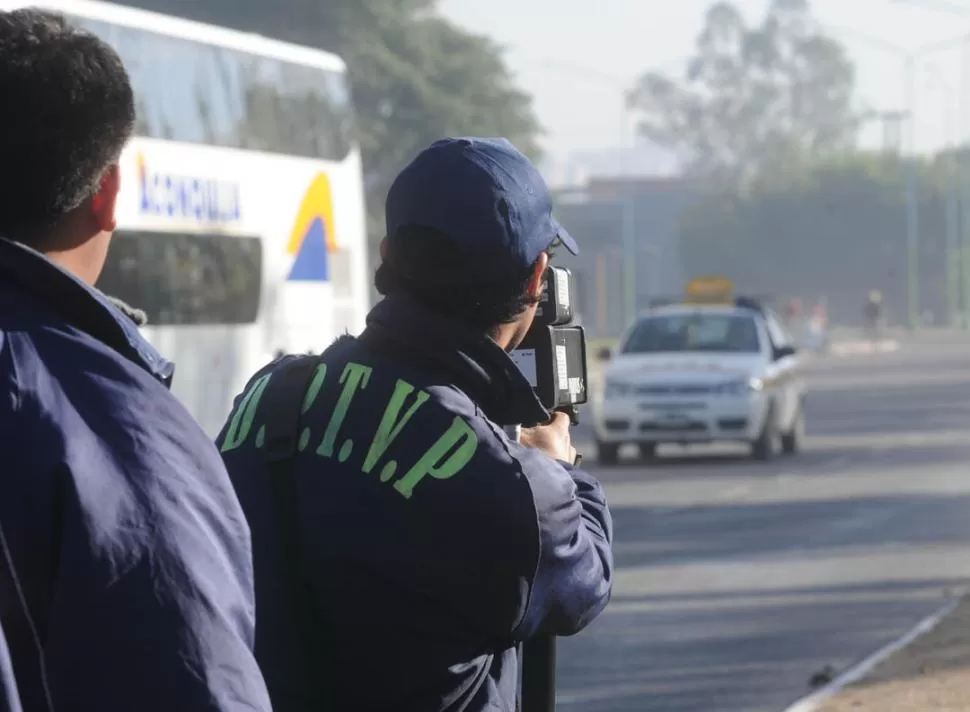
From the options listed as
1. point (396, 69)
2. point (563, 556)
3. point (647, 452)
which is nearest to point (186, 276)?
point (647, 452)

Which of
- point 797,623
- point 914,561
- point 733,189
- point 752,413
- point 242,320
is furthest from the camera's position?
point 733,189

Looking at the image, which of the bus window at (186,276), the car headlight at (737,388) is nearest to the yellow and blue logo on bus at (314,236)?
the bus window at (186,276)

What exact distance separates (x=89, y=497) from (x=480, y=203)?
3.35 ft

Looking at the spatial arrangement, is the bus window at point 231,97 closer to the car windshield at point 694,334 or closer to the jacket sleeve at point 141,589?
the car windshield at point 694,334

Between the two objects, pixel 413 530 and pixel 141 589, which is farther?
pixel 413 530

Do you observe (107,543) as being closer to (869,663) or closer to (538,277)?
(538,277)

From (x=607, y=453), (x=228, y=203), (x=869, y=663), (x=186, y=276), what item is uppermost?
(x=228, y=203)

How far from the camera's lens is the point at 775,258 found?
9412 cm

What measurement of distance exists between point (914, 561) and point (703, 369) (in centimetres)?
750

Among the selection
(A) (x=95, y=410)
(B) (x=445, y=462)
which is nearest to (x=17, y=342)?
(A) (x=95, y=410)

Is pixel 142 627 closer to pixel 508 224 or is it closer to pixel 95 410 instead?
pixel 95 410

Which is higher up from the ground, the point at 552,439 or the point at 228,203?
the point at 552,439

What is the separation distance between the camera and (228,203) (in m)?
17.2

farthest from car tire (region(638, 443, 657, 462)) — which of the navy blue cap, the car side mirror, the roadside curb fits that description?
the navy blue cap
